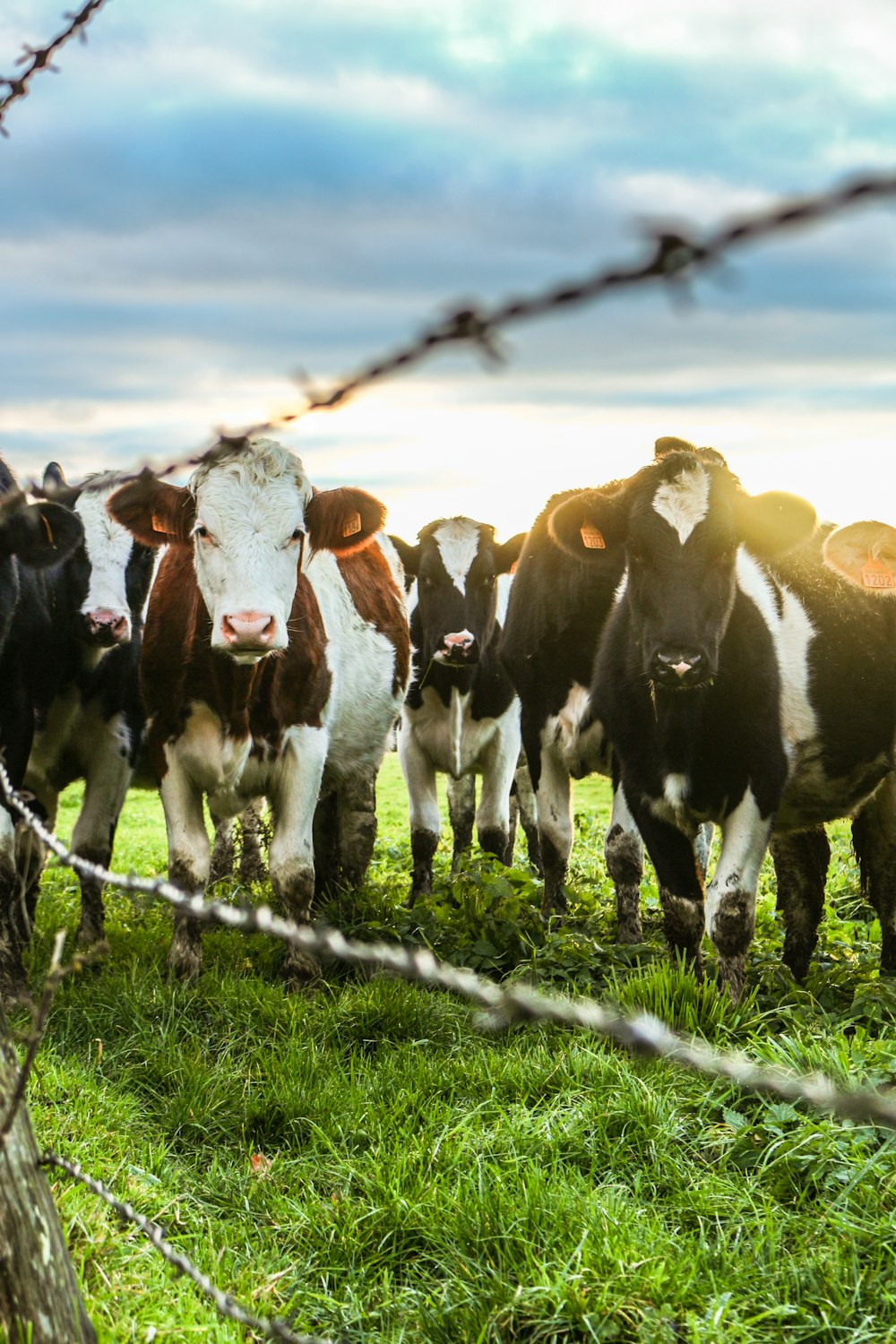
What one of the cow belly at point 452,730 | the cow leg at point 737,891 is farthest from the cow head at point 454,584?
the cow leg at point 737,891

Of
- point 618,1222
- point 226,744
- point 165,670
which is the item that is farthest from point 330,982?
point 618,1222

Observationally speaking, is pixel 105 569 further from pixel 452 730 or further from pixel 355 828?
pixel 452 730

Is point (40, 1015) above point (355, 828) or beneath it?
above

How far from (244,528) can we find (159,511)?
57cm

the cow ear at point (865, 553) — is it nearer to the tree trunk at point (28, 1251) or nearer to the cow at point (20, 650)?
the cow at point (20, 650)

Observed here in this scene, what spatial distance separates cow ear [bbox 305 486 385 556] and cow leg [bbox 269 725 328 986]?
3.09 feet

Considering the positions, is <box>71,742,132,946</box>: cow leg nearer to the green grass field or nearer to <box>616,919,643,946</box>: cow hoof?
the green grass field

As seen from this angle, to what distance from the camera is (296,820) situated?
6270 millimetres

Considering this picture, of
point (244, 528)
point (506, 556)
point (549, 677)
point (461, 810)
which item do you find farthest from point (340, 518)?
point (461, 810)

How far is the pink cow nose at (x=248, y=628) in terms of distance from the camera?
523cm

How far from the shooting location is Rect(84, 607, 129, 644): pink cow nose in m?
6.22

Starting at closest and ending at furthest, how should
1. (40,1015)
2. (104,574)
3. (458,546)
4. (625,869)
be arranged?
1. (40,1015)
2. (104,574)
3. (625,869)
4. (458,546)

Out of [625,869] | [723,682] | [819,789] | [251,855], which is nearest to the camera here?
[723,682]

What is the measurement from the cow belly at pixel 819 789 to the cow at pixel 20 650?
3.37 meters
